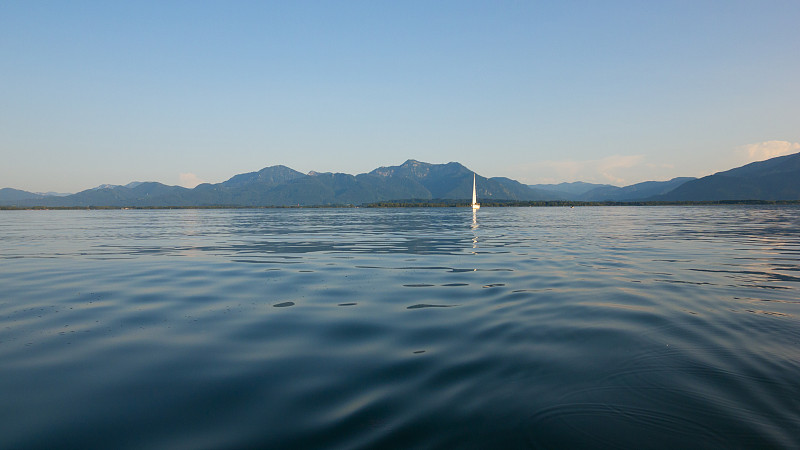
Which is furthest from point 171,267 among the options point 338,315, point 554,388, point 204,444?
point 554,388

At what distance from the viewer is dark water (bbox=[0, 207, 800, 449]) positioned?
5926mm

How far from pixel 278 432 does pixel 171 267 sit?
21.3 meters

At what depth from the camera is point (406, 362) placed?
8.61 meters

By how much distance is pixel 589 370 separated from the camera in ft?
26.4

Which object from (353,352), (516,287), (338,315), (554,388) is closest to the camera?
(554,388)

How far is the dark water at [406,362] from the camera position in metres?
5.93

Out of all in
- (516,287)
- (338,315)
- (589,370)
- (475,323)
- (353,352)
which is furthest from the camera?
(516,287)

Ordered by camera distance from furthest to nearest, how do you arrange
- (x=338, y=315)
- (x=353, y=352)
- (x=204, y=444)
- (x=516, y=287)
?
(x=516, y=287) < (x=338, y=315) < (x=353, y=352) < (x=204, y=444)

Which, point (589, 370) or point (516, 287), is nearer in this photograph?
point (589, 370)

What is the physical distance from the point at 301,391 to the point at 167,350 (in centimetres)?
457

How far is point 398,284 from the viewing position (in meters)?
17.9

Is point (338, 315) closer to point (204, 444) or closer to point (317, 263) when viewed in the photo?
point (204, 444)

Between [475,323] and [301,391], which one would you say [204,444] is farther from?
[475,323]

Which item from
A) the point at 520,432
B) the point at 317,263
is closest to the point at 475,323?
the point at 520,432
